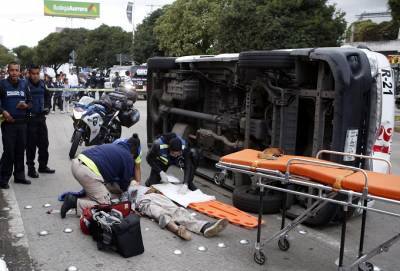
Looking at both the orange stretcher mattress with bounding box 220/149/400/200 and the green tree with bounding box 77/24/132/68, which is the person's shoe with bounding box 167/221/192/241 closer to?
the orange stretcher mattress with bounding box 220/149/400/200

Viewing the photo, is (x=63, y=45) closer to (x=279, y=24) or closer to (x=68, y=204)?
(x=279, y=24)

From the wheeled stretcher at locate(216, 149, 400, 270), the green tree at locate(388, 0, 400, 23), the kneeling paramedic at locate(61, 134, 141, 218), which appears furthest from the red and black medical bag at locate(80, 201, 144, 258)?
the green tree at locate(388, 0, 400, 23)

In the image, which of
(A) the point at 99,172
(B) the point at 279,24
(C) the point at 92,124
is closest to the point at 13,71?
(A) the point at 99,172

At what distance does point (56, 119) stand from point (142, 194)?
34.4ft

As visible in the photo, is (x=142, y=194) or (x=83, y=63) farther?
(x=83, y=63)

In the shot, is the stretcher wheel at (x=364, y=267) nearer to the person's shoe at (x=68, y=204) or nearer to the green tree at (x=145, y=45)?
the person's shoe at (x=68, y=204)

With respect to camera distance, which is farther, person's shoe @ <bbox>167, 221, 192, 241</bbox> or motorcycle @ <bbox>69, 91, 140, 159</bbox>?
motorcycle @ <bbox>69, 91, 140, 159</bbox>

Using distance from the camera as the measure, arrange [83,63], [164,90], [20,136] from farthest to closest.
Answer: [83,63] < [164,90] < [20,136]

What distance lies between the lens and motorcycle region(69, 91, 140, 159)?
8984 mm

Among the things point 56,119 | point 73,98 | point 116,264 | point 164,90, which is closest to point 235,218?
point 116,264

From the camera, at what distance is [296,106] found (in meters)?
5.68

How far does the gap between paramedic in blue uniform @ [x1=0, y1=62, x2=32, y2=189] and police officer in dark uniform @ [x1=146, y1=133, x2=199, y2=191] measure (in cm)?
191

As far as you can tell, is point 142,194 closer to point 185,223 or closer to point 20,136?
point 185,223

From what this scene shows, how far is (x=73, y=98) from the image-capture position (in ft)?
65.5
